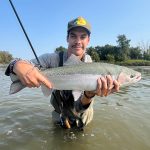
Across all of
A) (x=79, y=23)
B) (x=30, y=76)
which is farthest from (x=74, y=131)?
(x=30, y=76)

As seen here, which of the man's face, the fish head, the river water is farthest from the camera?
the river water

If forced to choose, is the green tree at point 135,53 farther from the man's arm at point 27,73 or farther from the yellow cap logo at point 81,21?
the man's arm at point 27,73

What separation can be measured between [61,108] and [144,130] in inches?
90.7

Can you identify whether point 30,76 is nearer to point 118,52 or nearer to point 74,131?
point 74,131

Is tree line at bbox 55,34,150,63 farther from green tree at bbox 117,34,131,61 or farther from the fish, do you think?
the fish

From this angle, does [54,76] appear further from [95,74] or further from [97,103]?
[97,103]

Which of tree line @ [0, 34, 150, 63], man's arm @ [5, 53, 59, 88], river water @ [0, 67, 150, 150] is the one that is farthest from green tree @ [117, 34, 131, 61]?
man's arm @ [5, 53, 59, 88]

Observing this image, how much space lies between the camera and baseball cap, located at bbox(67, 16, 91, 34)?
5.37 meters

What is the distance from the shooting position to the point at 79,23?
5.37 meters

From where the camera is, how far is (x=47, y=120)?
754 cm

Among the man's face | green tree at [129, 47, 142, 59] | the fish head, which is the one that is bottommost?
green tree at [129, 47, 142, 59]

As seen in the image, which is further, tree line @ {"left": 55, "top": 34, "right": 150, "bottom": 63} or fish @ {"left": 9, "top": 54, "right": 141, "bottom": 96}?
tree line @ {"left": 55, "top": 34, "right": 150, "bottom": 63}

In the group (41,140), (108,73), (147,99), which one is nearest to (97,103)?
(147,99)

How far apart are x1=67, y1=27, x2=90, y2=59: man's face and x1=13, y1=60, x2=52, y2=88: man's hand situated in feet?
5.28
